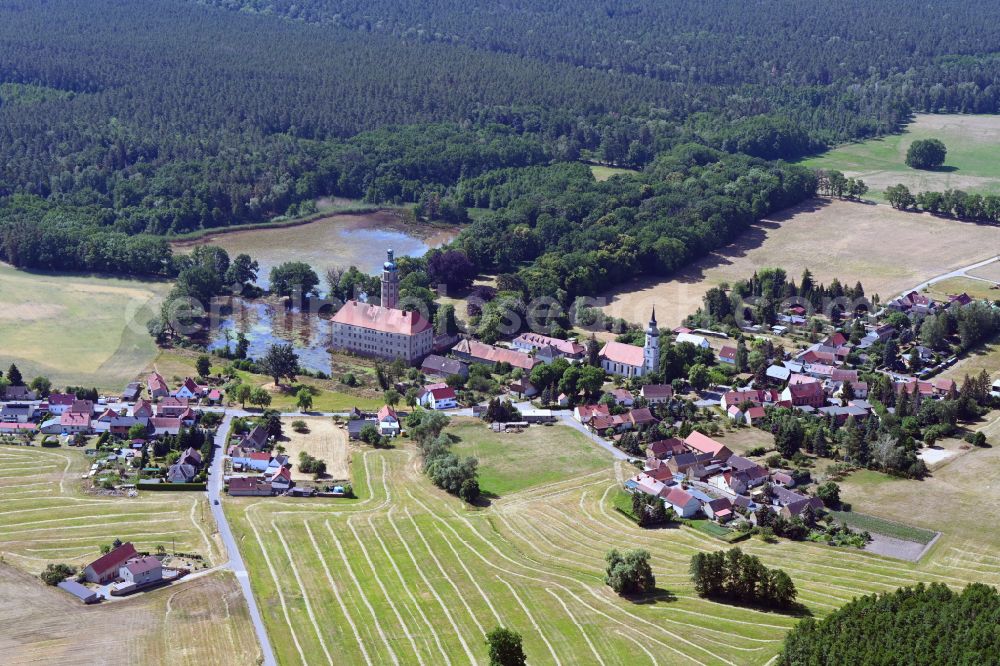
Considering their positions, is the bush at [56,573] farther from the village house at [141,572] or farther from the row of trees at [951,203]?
the row of trees at [951,203]

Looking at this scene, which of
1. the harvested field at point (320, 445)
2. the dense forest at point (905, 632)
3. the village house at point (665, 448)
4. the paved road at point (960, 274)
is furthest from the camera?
the paved road at point (960, 274)

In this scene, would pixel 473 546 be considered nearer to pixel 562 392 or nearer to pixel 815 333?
pixel 562 392

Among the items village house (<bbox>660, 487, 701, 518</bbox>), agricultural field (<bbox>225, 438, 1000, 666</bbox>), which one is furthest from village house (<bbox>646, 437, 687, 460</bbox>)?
village house (<bbox>660, 487, 701, 518</bbox>)

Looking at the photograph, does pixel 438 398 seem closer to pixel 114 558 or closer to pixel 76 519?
pixel 76 519

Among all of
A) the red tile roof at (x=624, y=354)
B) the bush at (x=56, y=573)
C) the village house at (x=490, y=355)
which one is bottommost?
the bush at (x=56, y=573)

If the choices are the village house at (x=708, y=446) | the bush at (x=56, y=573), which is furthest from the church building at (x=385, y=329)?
the bush at (x=56, y=573)

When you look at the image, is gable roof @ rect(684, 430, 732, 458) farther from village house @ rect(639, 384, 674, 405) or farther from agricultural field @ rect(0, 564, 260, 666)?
agricultural field @ rect(0, 564, 260, 666)
